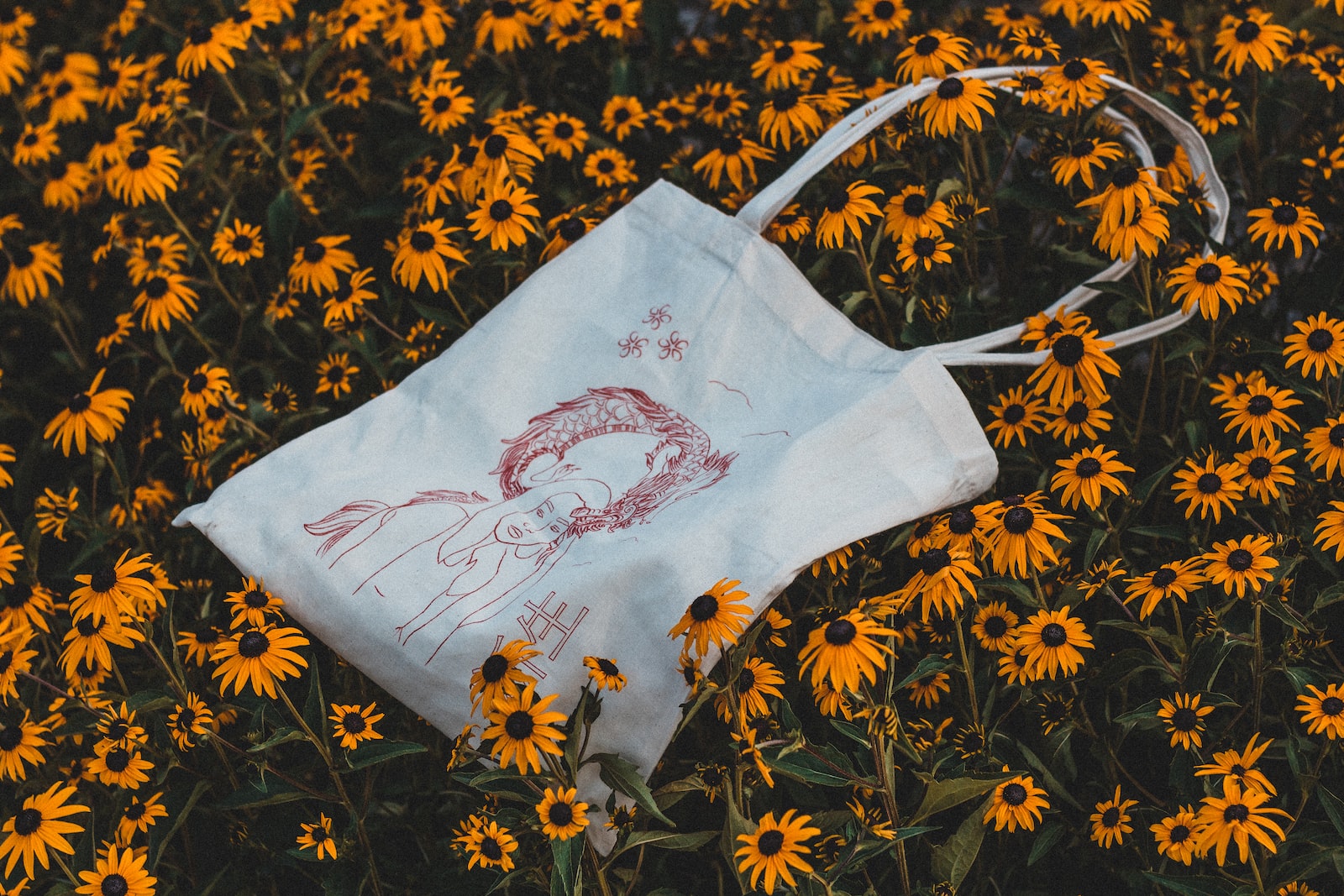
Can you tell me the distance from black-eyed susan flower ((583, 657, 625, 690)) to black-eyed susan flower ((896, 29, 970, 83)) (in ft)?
4.19

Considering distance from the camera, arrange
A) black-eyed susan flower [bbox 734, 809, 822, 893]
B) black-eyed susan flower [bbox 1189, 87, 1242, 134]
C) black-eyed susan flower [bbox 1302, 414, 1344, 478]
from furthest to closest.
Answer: black-eyed susan flower [bbox 1189, 87, 1242, 134] → black-eyed susan flower [bbox 1302, 414, 1344, 478] → black-eyed susan flower [bbox 734, 809, 822, 893]

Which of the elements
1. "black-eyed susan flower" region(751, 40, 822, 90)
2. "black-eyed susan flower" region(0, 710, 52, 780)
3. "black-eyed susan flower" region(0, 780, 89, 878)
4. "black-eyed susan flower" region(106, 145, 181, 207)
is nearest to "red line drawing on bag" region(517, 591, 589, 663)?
"black-eyed susan flower" region(0, 780, 89, 878)

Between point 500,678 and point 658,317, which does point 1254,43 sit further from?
point 500,678

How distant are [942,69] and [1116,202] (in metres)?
0.47

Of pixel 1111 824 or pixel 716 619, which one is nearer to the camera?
pixel 716 619

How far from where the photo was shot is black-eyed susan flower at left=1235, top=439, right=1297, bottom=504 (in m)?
1.69

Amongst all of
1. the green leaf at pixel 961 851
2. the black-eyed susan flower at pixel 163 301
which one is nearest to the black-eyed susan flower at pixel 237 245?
the black-eyed susan flower at pixel 163 301

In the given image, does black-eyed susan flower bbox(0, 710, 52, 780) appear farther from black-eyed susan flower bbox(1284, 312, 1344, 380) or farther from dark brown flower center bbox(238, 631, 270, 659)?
black-eyed susan flower bbox(1284, 312, 1344, 380)

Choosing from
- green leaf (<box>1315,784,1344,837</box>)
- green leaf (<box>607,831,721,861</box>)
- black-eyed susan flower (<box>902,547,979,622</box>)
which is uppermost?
black-eyed susan flower (<box>902,547,979,622</box>)

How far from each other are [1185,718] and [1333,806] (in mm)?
208

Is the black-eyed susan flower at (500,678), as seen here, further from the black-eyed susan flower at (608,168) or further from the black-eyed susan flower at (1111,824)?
the black-eyed susan flower at (608,168)

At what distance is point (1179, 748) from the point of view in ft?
5.25

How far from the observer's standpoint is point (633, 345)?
1937 millimetres

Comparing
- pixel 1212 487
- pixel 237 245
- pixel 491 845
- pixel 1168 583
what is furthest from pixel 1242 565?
pixel 237 245
